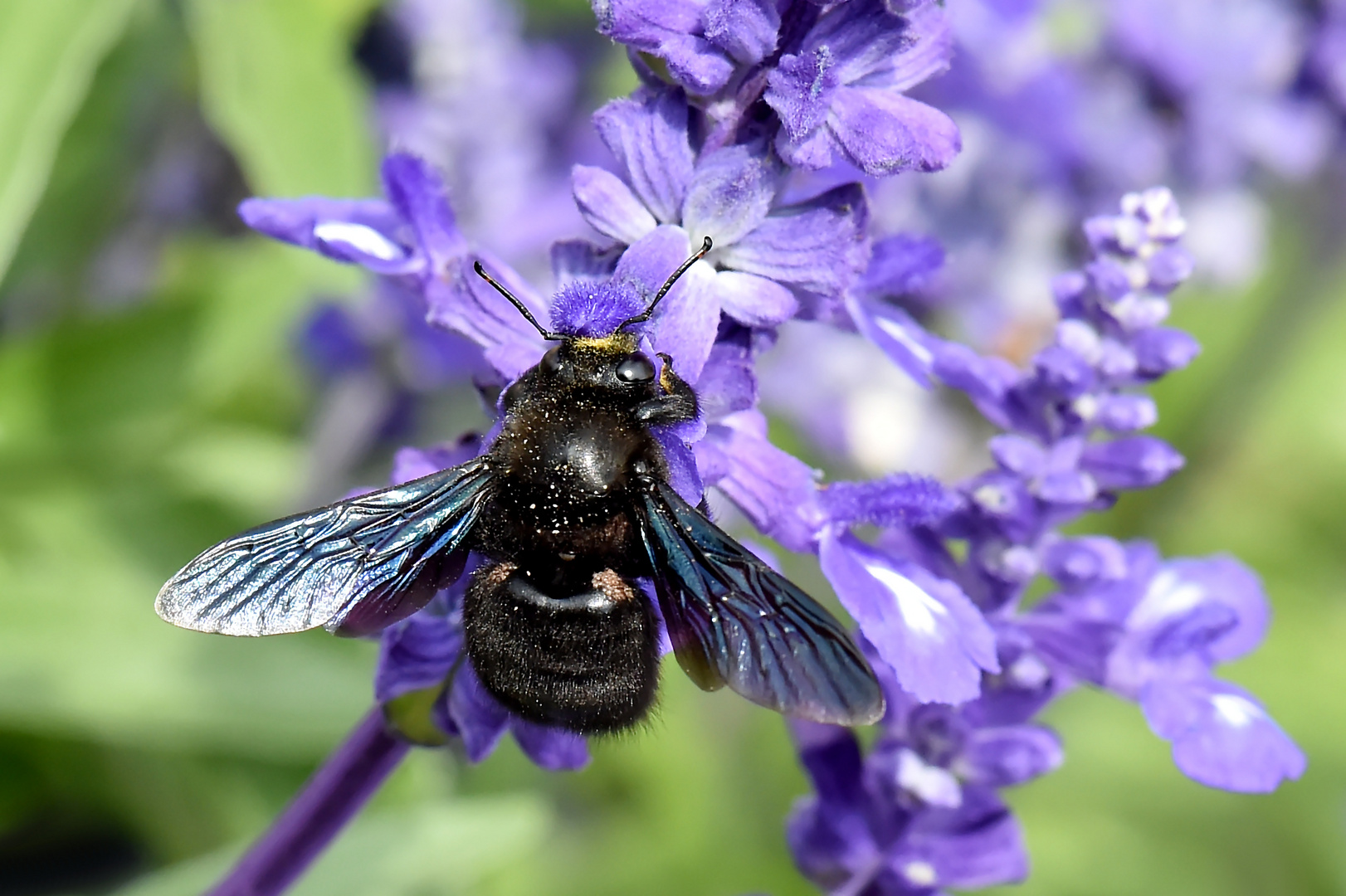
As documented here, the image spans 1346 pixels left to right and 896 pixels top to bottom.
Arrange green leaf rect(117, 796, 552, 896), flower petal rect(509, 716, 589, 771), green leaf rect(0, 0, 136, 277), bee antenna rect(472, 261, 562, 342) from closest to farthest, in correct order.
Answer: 1. bee antenna rect(472, 261, 562, 342)
2. flower petal rect(509, 716, 589, 771)
3. green leaf rect(0, 0, 136, 277)
4. green leaf rect(117, 796, 552, 896)

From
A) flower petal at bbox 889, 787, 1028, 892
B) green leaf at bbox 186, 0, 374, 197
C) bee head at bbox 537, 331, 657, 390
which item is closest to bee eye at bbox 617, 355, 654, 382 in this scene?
bee head at bbox 537, 331, 657, 390

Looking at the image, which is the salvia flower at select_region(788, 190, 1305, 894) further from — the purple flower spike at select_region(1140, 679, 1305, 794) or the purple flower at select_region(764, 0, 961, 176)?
the purple flower at select_region(764, 0, 961, 176)

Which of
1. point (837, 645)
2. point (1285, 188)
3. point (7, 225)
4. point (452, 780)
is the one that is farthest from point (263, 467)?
point (1285, 188)

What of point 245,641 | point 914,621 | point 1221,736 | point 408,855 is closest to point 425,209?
point 914,621

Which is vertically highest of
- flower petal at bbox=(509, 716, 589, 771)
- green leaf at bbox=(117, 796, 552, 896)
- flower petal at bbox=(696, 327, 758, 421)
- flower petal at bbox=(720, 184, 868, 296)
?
flower petal at bbox=(720, 184, 868, 296)

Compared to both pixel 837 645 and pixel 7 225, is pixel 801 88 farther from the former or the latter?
pixel 7 225

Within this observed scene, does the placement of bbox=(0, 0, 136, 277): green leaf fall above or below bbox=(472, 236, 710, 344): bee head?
below

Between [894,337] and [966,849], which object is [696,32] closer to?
[894,337]
